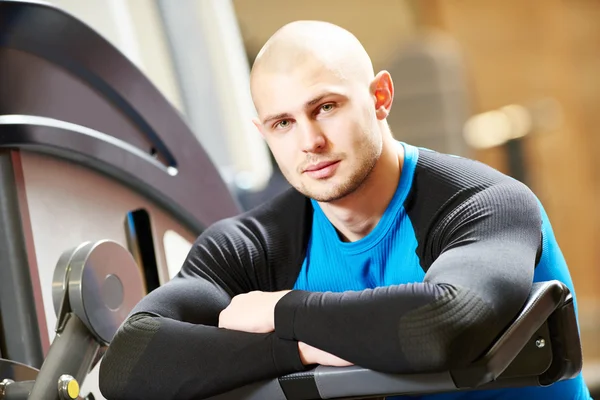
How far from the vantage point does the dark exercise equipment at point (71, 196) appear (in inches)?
55.7

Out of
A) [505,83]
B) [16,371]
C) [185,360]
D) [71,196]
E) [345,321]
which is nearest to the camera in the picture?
[345,321]

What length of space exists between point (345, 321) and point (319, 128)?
0.29 metres

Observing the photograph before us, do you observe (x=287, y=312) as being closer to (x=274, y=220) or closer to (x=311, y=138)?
(x=311, y=138)

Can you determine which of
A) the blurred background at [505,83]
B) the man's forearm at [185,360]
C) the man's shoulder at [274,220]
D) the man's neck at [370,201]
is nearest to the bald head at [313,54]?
the man's neck at [370,201]

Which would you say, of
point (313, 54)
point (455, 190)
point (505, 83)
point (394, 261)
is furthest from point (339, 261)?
point (505, 83)

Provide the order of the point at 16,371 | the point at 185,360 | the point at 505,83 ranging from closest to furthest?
the point at 185,360
the point at 16,371
the point at 505,83

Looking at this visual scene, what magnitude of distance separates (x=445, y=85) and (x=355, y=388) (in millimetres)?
2814

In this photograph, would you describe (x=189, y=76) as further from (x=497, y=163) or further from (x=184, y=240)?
(x=497, y=163)

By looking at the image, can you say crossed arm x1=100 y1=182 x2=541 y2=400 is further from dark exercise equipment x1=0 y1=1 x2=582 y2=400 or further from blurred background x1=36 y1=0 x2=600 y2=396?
blurred background x1=36 y1=0 x2=600 y2=396

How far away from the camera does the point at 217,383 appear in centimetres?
111

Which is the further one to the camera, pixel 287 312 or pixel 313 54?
pixel 313 54

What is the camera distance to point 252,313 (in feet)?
3.76

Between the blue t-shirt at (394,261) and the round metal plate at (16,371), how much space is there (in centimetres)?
46

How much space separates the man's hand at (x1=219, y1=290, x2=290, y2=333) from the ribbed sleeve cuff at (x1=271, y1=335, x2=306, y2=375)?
0.04 metres
